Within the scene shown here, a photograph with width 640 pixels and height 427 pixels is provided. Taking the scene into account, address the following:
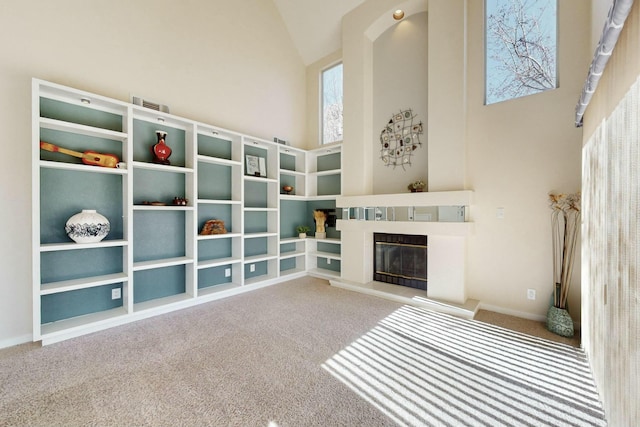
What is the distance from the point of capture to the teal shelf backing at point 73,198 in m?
2.71

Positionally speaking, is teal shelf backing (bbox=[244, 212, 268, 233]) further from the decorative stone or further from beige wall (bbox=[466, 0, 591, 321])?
the decorative stone

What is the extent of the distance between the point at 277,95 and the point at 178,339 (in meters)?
4.46

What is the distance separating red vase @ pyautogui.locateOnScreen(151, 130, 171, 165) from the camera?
10.8 feet

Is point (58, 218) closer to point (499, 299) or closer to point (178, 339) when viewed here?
point (178, 339)

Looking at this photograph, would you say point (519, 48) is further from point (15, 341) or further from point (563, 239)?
point (15, 341)

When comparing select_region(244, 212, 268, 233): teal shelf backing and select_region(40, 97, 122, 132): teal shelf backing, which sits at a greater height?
select_region(40, 97, 122, 132): teal shelf backing

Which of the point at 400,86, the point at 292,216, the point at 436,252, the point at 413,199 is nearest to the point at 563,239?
the point at 436,252

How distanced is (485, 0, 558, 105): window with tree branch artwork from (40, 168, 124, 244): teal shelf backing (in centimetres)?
489

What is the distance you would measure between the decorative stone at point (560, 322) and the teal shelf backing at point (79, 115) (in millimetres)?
5388

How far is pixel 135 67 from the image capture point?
3.32 m

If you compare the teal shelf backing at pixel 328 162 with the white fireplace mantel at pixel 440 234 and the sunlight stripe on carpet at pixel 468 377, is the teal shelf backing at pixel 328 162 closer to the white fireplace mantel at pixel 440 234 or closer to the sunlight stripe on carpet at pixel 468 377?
the white fireplace mantel at pixel 440 234

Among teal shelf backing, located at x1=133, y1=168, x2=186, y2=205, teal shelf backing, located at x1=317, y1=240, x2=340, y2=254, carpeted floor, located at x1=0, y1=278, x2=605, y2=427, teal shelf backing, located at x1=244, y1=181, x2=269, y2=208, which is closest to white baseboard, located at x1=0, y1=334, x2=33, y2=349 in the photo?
carpeted floor, located at x1=0, y1=278, x2=605, y2=427

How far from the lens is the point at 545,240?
2975 mm

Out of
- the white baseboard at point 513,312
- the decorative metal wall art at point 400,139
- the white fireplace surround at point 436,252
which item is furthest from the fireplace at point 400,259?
the decorative metal wall art at point 400,139
